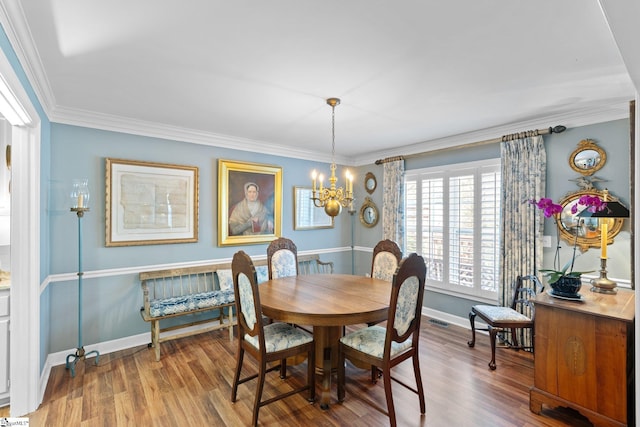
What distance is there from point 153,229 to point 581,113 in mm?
4751

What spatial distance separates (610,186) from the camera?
290 centimetres

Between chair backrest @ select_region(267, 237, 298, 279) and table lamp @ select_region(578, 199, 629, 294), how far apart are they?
2.85 m

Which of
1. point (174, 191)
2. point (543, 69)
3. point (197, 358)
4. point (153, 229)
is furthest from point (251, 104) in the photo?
point (197, 358)

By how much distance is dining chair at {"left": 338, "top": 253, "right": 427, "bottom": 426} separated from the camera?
6.88ft

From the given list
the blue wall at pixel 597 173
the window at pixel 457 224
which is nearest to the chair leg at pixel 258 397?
the window at pixel 457 224

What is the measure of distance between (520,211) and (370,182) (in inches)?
94.1

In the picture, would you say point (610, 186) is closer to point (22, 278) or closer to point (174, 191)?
point (174, 191)

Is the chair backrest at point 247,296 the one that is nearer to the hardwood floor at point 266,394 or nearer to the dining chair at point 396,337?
the hardwood floor at point 266,394

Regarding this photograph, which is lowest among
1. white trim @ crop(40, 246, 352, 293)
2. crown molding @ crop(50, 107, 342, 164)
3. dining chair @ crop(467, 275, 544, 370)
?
dining chair @ crop(467, 275, 544, 370)

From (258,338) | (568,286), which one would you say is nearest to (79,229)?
(258,338)

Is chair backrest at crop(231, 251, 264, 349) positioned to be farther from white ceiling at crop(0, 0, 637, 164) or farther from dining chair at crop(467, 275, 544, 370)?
dining chair at crop(467, 275, 544, 370)

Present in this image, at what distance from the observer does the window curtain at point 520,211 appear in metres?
3.32

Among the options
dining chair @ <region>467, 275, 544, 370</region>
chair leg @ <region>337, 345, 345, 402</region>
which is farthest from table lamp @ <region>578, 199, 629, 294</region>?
chair leg @ <region>337, 345, 345, 402</region>

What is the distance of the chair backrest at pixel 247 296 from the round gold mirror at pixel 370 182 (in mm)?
3386
